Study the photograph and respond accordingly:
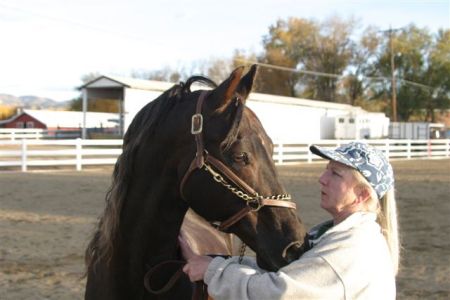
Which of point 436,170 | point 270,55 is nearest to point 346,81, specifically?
point 270,55

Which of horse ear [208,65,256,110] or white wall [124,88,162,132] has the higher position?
white wall [124,88,162,132]

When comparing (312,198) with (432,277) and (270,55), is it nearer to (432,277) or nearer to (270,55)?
(432,277)

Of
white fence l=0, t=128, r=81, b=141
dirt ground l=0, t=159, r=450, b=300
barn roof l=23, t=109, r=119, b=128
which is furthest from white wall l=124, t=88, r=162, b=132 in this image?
barn roof l=23, t=109, r=119, b=128

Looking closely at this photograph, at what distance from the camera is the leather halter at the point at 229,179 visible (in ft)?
6.91

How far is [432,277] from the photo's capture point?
20.3 feet

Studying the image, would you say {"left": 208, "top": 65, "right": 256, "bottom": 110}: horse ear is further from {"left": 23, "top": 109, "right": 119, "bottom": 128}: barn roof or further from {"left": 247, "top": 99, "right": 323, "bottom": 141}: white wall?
{"left": 23, "top": 109, "right": 119, "bottom": 128}: barn roof

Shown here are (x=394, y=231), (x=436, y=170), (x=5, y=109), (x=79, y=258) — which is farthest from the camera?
(x=5, y=109)

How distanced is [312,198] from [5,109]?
72792 mm

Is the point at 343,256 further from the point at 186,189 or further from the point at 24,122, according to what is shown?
the point at 24,122

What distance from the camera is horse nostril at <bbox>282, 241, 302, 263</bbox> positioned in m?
1.95

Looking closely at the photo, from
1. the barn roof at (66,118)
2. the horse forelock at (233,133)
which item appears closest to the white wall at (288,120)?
the barn roof at (66,118)

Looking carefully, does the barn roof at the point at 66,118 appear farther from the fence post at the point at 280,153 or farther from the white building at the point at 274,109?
the fence post at the point at 280,153

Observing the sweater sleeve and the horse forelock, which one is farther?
the horse forelock

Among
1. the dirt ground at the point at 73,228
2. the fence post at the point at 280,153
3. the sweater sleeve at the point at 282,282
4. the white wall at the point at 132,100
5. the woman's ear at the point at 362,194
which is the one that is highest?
the white wall at the point at 132,100
